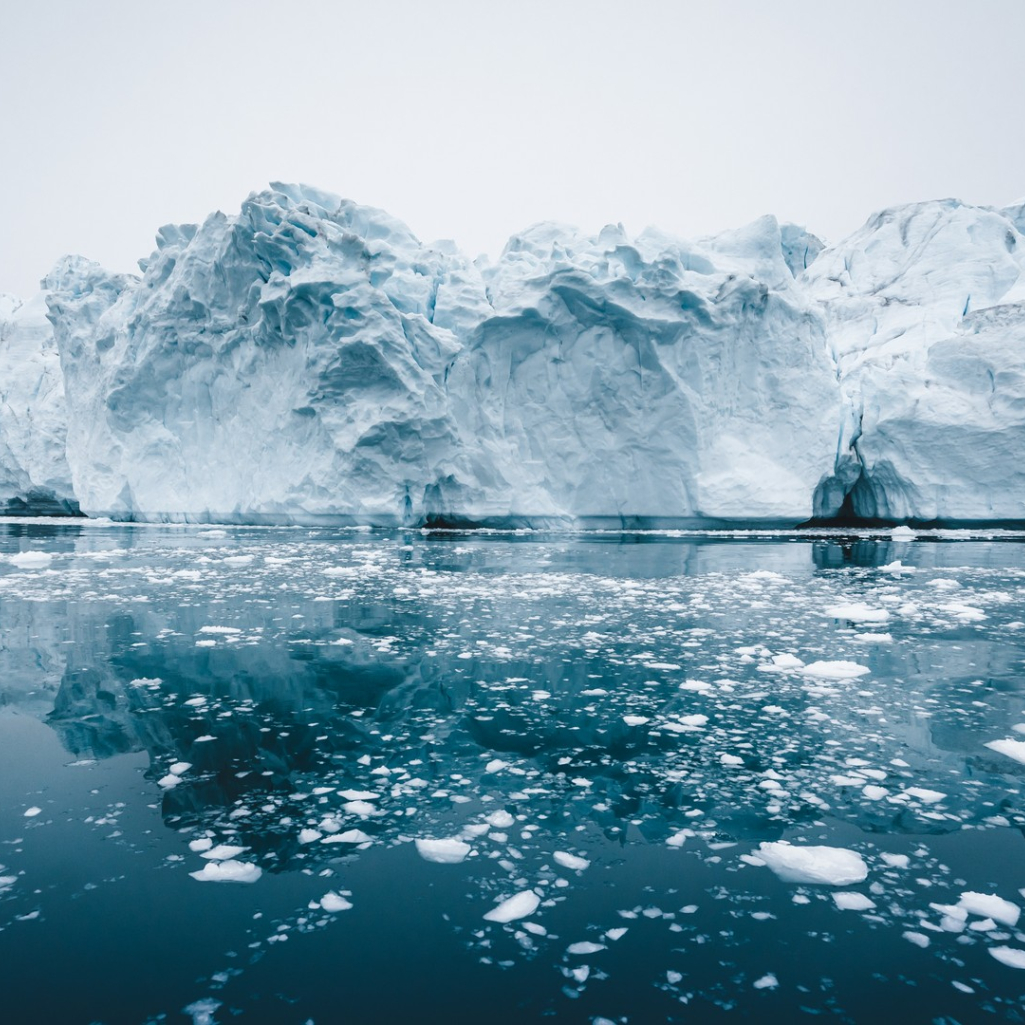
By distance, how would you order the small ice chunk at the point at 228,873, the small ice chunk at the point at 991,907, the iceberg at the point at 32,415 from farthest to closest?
1. the iceberg at the point at 32,415
2. the small ice chunk at the point at 228,873
3. the small ice chunk at the point at 991,907

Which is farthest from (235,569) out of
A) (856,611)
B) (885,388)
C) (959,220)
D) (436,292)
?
(959,220)

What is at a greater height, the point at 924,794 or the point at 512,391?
the point at 512,391

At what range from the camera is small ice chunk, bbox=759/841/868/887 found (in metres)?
2.18

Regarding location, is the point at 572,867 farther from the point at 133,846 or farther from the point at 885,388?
the point at 885,388

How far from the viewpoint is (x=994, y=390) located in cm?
1888

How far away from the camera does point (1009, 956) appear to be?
180 centimetres

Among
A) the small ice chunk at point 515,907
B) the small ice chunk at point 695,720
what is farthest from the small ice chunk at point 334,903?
the small ice chunk at point 695,720

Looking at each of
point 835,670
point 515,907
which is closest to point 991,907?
point 515,907

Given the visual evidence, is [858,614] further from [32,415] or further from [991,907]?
[32,415]

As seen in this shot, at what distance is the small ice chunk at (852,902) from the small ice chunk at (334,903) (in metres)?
1.39

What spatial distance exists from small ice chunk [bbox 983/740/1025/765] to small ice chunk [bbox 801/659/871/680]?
1.14 meters

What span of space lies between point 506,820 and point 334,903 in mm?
723

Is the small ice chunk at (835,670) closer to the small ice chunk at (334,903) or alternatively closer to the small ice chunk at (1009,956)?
the small ice chunk at (1009,956)

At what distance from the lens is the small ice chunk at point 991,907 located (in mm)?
1955
